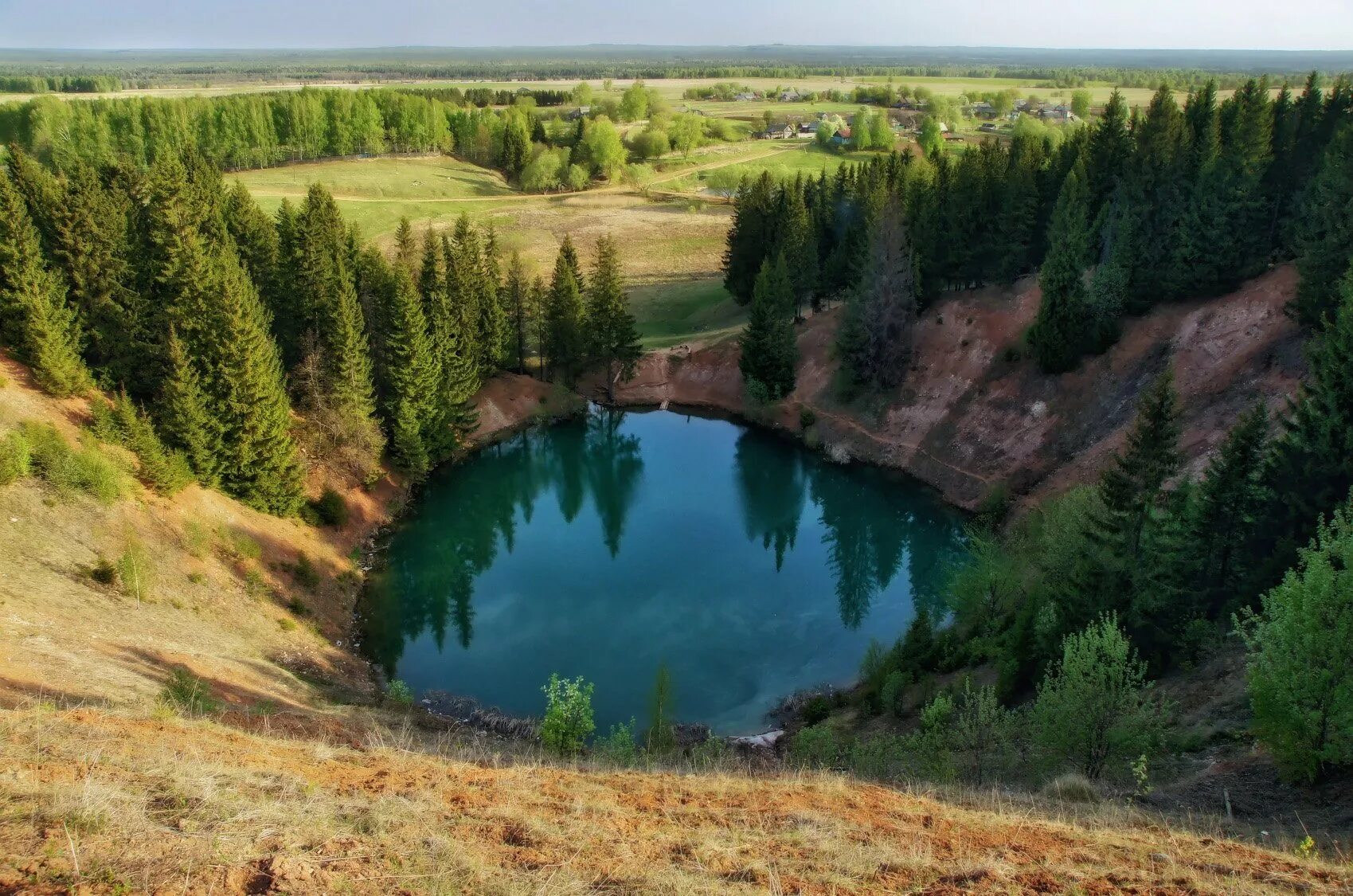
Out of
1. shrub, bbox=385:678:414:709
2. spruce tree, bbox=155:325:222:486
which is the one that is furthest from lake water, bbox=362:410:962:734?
spruce tree, bbox=155:325:222:486

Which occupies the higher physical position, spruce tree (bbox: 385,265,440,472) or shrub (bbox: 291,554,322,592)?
spruce tree (bbox: 385,265,440,472)

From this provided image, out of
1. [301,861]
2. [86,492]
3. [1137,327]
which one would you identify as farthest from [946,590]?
[86,492]

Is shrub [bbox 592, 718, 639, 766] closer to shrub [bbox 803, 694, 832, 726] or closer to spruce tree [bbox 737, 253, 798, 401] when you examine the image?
shrub [bbox 803, 694, 832, 726]

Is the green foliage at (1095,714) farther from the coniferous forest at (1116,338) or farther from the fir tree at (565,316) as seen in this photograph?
the fir tree at (565,316)

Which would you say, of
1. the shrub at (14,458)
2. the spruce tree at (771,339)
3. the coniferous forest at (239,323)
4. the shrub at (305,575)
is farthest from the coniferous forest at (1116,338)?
the shrub at (14,458)

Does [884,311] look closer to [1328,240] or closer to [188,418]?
[1328,240]

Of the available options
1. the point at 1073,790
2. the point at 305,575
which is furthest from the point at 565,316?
the point at 1073,790
